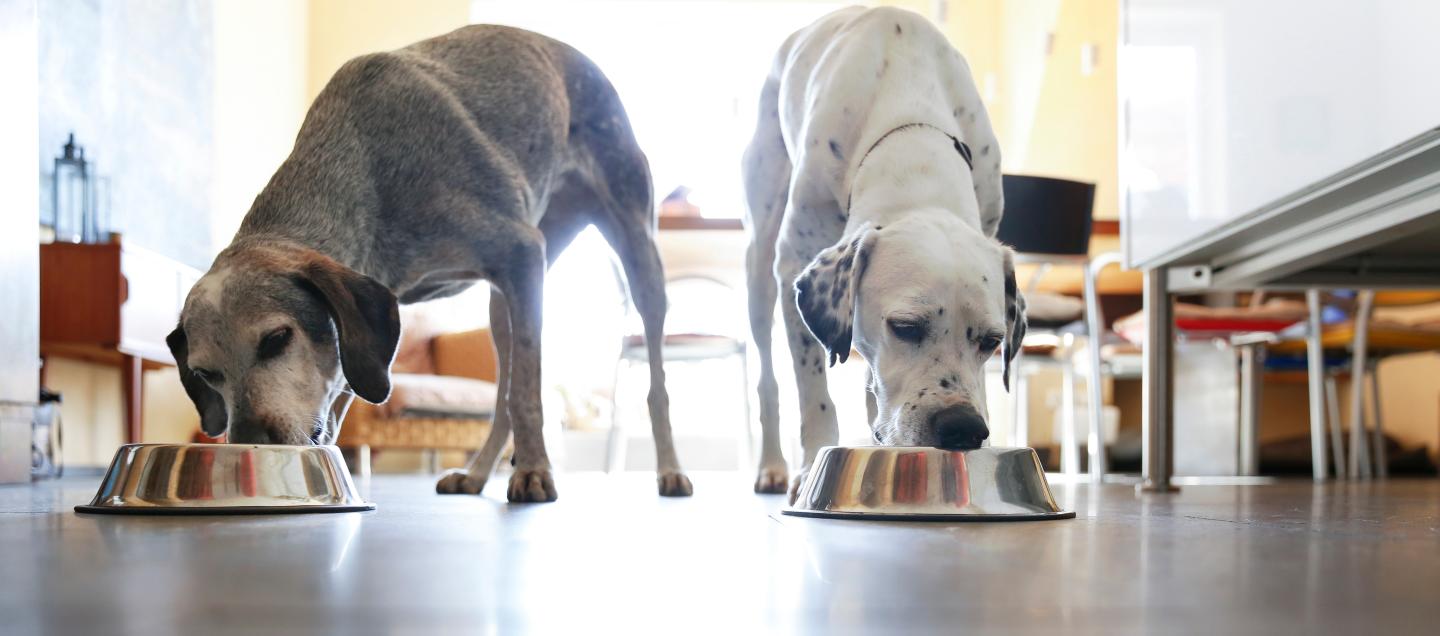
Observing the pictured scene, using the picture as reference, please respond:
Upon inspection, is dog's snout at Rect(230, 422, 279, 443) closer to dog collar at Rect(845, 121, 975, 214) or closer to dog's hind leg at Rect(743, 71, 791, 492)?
dog collar at Rect(845, 121, 975, 214)

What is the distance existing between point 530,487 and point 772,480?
0.69 metres

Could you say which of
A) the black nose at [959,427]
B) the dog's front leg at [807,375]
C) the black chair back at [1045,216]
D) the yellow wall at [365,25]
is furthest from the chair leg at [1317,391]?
the yellow wall at [365,25]

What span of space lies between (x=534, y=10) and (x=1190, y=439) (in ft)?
20.7

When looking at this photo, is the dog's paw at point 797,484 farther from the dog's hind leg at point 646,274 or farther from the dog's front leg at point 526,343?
the dog's hind leg at point 646,274

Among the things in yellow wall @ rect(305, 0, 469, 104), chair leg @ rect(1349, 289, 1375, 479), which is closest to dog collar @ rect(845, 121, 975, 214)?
chair leg @ rect(1349, 289, 1375, 479)

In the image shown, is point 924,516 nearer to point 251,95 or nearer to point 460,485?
point 460,485

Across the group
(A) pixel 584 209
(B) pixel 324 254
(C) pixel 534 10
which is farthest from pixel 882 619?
(C) pixel 534 10

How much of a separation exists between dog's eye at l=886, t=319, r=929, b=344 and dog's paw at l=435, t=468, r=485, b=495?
1.32m

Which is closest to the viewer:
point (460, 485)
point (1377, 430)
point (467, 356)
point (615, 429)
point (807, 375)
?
point (807, 375)

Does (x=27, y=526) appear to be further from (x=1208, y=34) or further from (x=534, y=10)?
(x=534, y=10)

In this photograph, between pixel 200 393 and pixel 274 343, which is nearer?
pixel 274 343

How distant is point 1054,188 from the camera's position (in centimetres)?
530

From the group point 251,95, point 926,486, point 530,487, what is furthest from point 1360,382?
point 251,95

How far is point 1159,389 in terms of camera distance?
3244 mm
